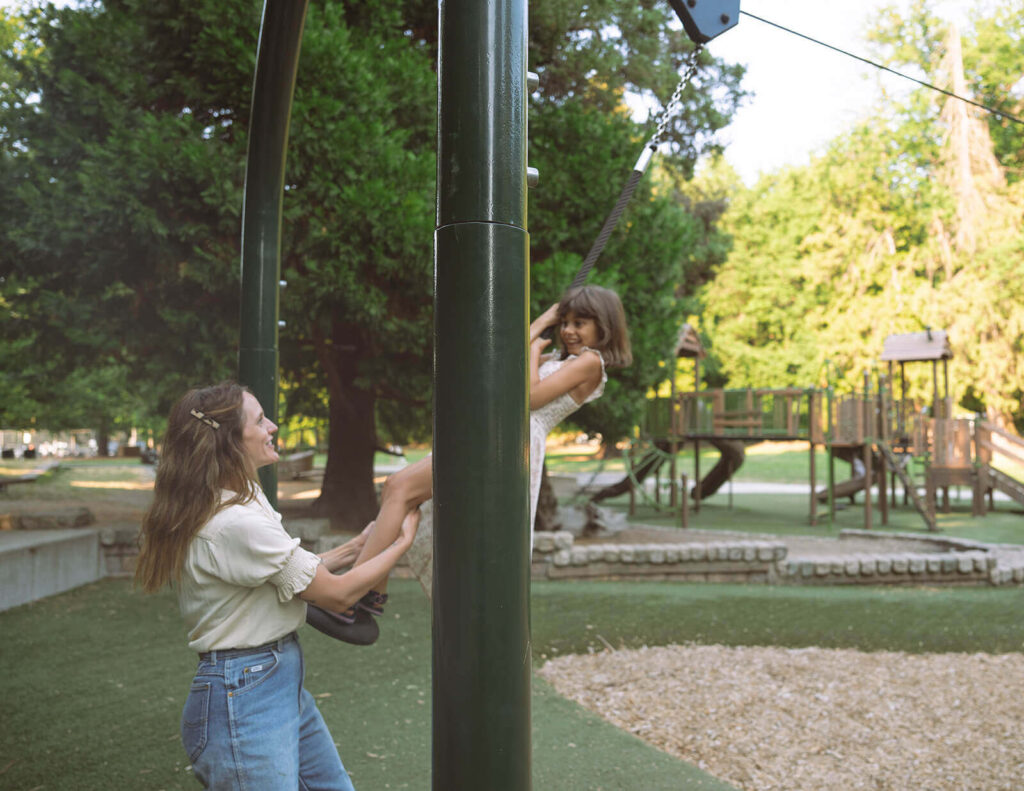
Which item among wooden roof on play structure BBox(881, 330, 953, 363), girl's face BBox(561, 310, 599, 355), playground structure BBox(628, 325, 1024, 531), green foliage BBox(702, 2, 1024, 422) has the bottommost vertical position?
playground structure BBox(628, 325, 1024, 531)

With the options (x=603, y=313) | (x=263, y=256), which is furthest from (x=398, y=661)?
(x=603, y=313)

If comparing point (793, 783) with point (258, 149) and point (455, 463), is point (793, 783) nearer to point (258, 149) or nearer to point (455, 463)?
point (455, 463)

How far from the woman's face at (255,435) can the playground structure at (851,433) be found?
42.5 feet

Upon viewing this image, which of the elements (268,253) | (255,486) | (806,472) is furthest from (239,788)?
(806,472)

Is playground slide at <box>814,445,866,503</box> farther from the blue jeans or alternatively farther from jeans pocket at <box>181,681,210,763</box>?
jeans pocket at <box>181,681,210,763</box>

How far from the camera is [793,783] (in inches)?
161

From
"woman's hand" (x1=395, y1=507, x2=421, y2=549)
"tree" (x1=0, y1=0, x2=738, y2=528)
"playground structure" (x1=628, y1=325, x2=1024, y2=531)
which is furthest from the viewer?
"playground structure" (x1=628, y1=325, x2=1024, y2=531)

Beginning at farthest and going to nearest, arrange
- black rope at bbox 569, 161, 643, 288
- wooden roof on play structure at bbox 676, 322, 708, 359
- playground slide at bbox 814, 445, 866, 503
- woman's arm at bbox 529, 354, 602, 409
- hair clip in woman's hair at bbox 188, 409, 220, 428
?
playground slide at bbox 814, 445, 866, 503, wooden roof on play structure at bbox 676, 322, 708, 359, woman's arm at bbox 529, 354, 602, 409, black rope at bbox 569, 161, 643, 288, hair clip in woman's hair at bbox 188, 409, 220, 428

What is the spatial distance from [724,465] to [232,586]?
19.2 meters

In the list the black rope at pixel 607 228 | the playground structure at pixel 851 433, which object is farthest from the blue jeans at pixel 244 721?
the playground structure at pixel 851 433

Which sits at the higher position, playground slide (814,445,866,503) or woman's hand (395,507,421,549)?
woman's hand (395,507,421,549)

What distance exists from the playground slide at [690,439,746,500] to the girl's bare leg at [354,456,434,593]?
56.6 ft

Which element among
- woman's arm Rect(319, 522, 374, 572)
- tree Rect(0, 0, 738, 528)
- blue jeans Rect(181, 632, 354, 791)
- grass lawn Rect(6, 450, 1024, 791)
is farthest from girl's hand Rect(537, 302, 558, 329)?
tree Rect(0, 0, 738, 528)

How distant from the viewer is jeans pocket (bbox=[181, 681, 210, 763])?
81.4 inches
